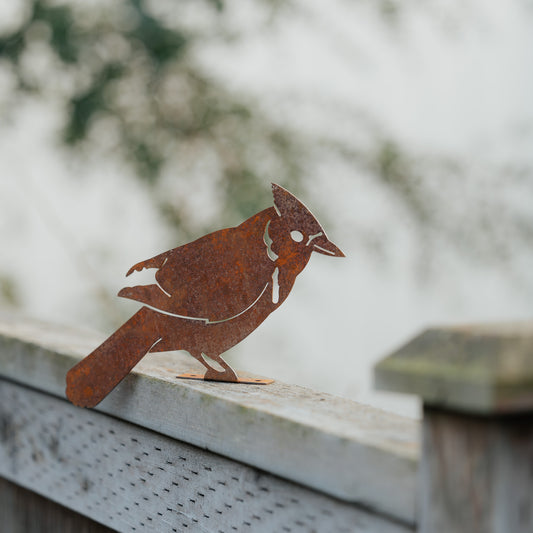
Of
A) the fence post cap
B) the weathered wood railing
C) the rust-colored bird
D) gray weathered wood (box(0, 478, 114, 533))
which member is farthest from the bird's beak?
gray weathered wood (box(0, 478, 114, 533))

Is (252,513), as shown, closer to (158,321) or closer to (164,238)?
(158,321)

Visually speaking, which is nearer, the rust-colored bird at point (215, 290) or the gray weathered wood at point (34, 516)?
the rust-colored bird at point (215, 290)

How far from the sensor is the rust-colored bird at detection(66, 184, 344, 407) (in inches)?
28.8

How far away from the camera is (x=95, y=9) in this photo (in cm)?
334

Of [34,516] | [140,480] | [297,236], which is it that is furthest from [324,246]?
[34,516]

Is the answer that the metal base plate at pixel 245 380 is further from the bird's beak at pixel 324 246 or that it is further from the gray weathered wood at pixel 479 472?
the gray weathered wood at pixel 479 472

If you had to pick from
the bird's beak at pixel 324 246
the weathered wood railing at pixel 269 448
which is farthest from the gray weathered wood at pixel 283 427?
the bird's beak at pixel 324 246

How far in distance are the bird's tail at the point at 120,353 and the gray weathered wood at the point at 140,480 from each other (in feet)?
0.19

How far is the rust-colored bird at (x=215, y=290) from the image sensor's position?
2.40 feet

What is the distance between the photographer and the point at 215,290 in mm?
744

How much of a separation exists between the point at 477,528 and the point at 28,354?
0.73 m

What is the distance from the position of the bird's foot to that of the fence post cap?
35 centimetres

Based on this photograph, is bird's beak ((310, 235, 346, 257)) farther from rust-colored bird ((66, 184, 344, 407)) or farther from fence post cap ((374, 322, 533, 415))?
fence post cap ((374, 322, 533, 415))

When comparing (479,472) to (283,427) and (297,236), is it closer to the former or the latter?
(283,427)
